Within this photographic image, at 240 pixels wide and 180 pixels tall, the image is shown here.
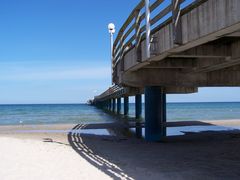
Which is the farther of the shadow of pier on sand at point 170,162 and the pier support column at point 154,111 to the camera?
the pier support column at point 154,111

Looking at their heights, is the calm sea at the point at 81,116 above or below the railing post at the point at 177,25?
below

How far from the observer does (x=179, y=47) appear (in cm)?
896

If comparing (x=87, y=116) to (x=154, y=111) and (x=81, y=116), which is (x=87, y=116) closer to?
(x=81, y=116)

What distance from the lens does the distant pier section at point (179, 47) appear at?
24.0 feet

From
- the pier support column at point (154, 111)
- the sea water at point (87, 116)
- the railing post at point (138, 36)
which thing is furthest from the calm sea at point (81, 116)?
the railing post at point (138, 36)

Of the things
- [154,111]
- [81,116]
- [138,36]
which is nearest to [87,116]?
[81,116]

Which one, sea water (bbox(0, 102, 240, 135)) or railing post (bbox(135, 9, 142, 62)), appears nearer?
railing post (bbox(135, 9, 142, 62))

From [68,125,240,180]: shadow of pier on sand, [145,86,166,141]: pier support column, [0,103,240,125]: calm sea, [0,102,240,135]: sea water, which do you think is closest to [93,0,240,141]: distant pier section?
[145,86,166,141]: pier support column

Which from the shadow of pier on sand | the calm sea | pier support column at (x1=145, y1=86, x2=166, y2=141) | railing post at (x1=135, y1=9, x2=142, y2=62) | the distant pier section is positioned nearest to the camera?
the distant pier section

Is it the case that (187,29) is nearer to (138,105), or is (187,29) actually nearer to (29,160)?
(29,160)

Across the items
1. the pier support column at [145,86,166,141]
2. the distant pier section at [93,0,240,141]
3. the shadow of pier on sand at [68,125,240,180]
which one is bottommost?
the shadow of pier on sand at [68,125,240,180]

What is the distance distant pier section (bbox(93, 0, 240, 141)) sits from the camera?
24.0ft

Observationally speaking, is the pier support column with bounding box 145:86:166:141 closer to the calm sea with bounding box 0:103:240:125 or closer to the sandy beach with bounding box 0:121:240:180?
the sandy beach with bounding box 0:121:240:180

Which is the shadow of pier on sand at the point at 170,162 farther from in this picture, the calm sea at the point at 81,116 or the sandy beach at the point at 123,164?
the calm sea at the point at 81,116
